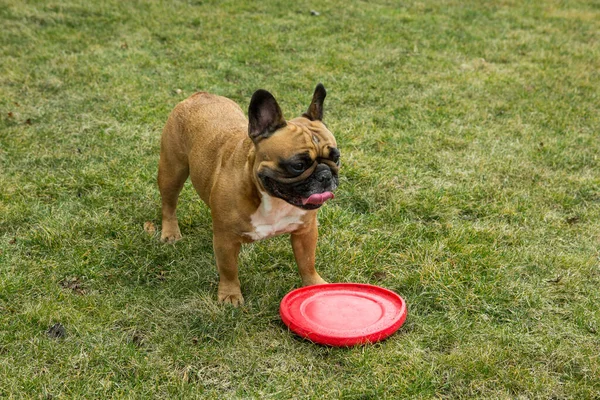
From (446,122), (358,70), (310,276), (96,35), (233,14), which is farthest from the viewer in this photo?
(233,14)

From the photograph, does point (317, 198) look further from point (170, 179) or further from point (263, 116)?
point (170, 179)

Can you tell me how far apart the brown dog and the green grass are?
47 cm

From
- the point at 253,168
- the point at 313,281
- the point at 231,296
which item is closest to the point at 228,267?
the point at 231,296

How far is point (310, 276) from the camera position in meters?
4.45

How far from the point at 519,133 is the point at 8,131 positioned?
5.81m

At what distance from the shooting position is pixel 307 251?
4.32 meters

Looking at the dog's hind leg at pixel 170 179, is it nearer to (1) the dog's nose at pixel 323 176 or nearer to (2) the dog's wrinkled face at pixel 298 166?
(2) the dog's wrinkled face at pixel 298 166

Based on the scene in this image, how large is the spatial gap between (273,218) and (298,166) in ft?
1.60

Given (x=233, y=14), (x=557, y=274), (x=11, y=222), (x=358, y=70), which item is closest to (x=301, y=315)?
(x=557, y=274)

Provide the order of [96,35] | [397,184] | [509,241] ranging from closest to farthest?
[509,241] < [397,184] < [96,35]

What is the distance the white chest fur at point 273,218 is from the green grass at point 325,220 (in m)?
0.59

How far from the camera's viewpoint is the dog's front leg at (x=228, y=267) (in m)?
4.09

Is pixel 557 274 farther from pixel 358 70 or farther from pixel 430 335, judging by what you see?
pixel 358 70

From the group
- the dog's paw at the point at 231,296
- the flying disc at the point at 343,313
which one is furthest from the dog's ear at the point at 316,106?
the dog's paw at the point at 231,296
